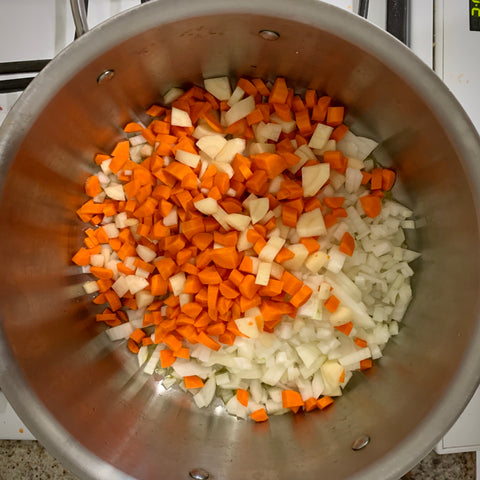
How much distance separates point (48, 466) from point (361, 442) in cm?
83

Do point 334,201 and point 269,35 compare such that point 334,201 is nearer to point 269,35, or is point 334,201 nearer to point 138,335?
point 269,35

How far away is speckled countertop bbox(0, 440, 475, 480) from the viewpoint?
4.14 ft

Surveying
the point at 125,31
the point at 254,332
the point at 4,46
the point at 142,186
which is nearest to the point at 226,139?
the point at 142,186

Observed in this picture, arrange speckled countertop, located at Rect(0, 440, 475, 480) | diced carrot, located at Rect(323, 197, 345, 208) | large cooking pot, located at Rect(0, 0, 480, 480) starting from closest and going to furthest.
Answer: large cooking pot, located at Rect(0, 0, 480, 480) → diced carrot, located at Rect(323, 197, 345, 208) → speckled countertop, located at Rect(0, 440, 475, 480)

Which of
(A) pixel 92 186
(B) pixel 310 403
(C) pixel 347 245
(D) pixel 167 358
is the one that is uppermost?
(A) pixel 92 186

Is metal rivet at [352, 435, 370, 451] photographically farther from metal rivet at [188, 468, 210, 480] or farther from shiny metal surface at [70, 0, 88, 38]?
shiny metal surface at [70, 0, 88, 38]

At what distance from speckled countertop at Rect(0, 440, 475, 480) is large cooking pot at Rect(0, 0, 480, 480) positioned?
0.34 meters

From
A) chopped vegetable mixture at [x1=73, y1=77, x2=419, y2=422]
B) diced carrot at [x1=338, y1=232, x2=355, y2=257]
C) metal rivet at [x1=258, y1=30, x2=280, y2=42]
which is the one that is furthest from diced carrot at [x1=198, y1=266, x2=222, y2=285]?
metal rivet at [x1=258, y1=30, x2=280, y2=42]

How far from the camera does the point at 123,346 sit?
121 cm

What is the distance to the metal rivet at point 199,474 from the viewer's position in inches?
40.6

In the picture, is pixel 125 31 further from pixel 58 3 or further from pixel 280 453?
pixel 280 453

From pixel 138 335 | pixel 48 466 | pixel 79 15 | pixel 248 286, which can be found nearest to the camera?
pixel 79 15

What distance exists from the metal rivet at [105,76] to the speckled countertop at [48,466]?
951 millimetres

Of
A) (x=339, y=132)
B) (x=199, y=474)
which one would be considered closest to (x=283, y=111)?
(x=339, y=132)
